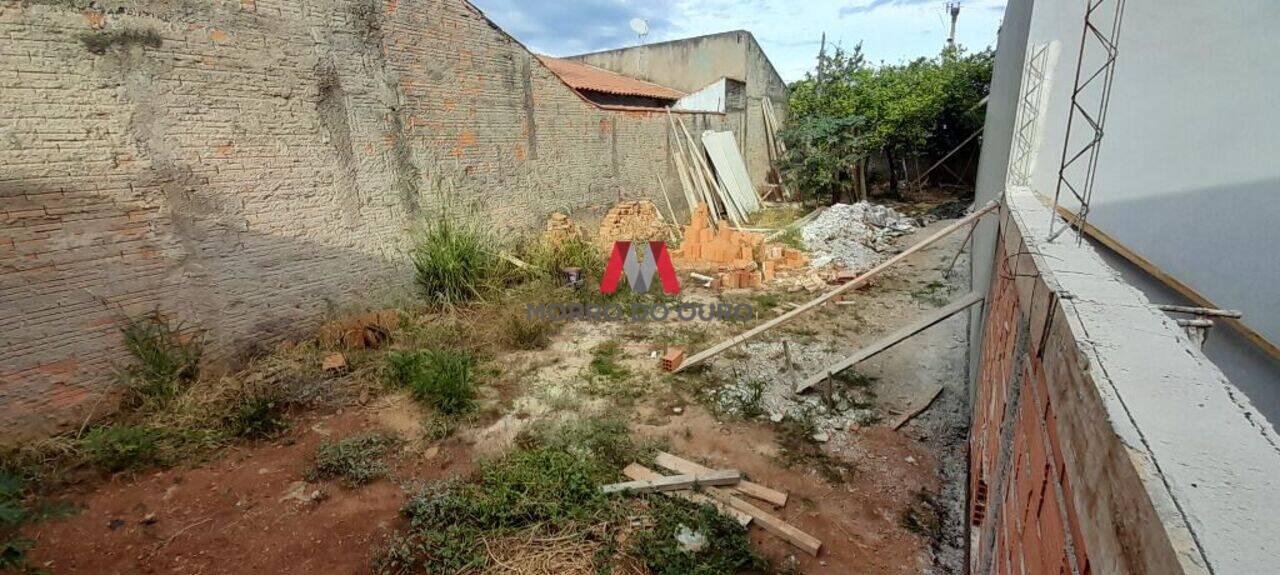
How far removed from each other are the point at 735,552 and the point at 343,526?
2199 mm

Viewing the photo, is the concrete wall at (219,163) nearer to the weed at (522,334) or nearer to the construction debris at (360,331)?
the construction debris at (360,331)

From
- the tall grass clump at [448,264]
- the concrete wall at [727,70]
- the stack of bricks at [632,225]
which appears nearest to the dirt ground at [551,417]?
the tall grass clump at [448,264]

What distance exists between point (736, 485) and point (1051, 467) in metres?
2.44

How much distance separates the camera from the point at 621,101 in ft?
39.5

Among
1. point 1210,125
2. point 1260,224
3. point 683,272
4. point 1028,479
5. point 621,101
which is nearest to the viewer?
point 1028,479

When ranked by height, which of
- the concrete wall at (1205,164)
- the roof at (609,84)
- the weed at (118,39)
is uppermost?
the roof at (609,84)

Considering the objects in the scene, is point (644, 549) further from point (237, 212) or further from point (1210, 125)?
point (237, 212)

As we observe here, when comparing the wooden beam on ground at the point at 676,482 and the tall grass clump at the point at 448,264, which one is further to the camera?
the tall grass clump at the point at 448,264

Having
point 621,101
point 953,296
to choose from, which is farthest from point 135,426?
point 621,101

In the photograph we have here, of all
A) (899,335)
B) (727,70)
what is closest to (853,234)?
(899,335)

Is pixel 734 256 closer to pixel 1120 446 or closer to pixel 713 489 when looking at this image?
pixel 713 489

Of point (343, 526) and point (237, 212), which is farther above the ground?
point (237, 212)

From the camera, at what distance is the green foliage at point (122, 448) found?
3.44 meters

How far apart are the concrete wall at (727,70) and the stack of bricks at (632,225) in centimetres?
417
